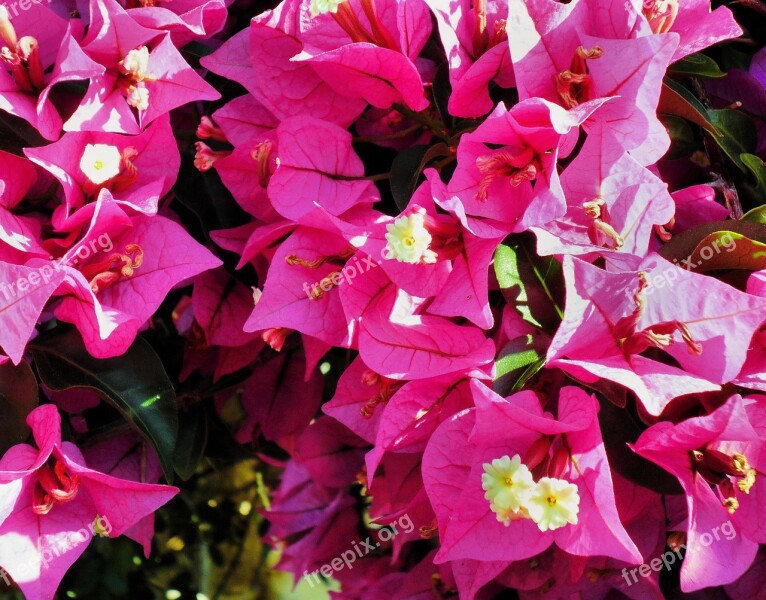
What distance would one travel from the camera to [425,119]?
29.8 inches

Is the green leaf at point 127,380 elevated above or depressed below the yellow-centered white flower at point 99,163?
below

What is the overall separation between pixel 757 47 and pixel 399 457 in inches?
19.8

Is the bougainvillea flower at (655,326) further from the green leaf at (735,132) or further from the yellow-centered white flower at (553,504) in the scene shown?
the green leaf at (735,132)

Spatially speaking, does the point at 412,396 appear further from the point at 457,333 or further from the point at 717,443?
the point at 717,443

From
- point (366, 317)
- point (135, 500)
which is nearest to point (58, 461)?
point (135, 500)

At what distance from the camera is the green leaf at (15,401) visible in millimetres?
720

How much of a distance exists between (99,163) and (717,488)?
524mm

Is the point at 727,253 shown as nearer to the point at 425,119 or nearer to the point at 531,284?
the point at 531,284

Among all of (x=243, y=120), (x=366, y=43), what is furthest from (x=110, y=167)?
(x=366, y=43)

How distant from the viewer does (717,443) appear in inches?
24.9

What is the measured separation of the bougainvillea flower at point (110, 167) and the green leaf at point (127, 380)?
0.11 meters

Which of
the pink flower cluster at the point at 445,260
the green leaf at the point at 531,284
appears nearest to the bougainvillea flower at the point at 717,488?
the pink flower cluster at the point at 445,260

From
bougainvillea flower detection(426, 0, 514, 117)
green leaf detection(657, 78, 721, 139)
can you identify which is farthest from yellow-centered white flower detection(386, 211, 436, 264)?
green leaf detection(657, 78, 721, 139)

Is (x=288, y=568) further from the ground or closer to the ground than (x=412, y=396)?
closer to the ground
